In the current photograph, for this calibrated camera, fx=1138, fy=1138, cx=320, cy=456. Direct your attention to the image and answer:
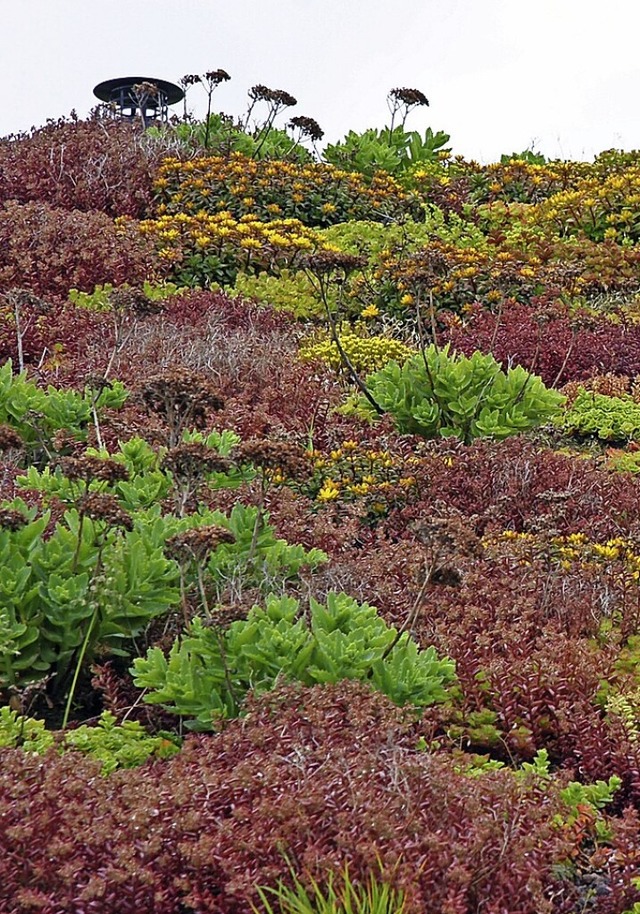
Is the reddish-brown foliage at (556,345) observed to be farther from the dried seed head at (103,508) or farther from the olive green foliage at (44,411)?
the dried seed head at (103,508)

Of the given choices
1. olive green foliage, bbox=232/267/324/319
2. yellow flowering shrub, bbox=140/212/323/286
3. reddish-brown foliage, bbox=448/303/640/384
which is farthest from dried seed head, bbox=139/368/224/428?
yellow flowering shrub, bbox=140/212/323/286

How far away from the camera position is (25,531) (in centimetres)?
418

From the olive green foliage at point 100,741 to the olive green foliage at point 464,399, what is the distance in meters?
3.79

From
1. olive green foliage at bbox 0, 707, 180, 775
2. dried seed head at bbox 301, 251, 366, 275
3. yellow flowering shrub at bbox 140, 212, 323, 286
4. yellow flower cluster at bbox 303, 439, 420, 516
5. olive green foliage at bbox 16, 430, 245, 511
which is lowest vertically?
olive green foliage at bbox 0, 707, 180, 775

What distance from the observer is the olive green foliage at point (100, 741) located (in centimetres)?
331

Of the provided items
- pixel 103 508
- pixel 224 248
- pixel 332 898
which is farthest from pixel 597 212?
pixel 332 898

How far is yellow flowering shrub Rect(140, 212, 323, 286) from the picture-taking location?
36.3 ft

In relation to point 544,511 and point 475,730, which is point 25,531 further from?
point 544,511

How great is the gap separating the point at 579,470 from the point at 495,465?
0.50 metres

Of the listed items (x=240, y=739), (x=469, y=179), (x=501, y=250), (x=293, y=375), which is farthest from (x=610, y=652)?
(x=469, y=179)

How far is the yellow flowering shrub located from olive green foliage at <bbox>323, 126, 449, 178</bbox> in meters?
3.82

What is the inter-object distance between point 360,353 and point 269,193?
5.12 meters

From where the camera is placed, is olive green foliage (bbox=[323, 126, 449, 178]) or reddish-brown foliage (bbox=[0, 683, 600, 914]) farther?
olive green foliage (bbox=[323, 126, 449, 178])

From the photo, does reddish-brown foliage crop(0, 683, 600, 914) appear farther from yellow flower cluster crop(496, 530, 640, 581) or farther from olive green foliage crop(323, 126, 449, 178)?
olive green foliage crop(323, 126, 449, 178)
